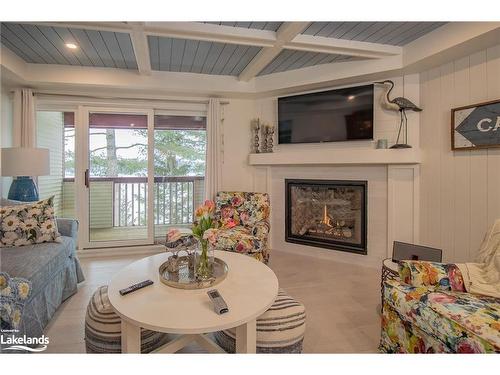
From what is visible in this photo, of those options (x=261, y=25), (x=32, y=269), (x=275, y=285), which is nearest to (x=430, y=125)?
(x=261, y=25)

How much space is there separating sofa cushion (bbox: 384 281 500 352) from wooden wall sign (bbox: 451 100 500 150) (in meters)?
1.44

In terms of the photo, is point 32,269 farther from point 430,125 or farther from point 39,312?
point 430,125

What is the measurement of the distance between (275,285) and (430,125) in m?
2.37

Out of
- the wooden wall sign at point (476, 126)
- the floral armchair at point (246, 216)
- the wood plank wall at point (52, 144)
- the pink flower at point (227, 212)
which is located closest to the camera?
the wooden wall sign at point (476, 126)

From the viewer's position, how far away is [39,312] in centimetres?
167

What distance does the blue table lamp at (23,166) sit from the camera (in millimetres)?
2488

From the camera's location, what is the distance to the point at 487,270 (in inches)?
60.2

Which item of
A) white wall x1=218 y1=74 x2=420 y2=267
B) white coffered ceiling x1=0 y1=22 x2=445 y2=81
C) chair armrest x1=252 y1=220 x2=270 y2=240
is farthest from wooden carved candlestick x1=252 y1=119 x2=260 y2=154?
chair armrest x1=252 y1=220 x2=270 y2=240

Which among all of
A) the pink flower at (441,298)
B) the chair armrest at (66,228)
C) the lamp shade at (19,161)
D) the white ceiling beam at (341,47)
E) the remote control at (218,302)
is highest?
the white ceiling beam at (341,47)

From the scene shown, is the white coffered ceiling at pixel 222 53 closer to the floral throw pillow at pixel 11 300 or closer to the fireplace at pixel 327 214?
the fireplace at pixel 327 214

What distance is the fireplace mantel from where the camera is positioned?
8.76 feet

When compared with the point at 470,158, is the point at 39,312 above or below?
below

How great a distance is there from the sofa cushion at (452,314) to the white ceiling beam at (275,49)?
1904 millimetres

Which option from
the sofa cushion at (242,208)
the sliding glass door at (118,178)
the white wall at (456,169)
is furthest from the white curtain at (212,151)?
the white wall at (456,169)
